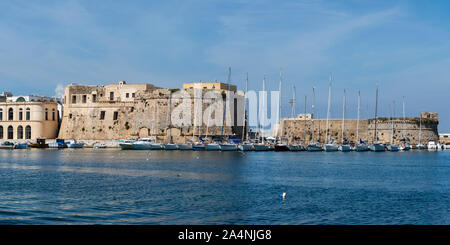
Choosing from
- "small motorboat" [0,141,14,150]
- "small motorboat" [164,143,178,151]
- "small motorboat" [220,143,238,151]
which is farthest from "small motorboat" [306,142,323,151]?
"small motorboat" [0,141,14,150]

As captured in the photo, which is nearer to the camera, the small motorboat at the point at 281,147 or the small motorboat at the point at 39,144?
the small motorboat at the point at 281,147

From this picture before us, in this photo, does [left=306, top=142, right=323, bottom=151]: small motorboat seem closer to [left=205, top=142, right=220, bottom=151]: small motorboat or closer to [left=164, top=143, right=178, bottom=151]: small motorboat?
[left=205, top=142, right=220, bottom=151]: small motorboat

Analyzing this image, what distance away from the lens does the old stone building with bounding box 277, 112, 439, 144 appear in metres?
47.6

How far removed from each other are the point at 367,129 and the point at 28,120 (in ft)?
112

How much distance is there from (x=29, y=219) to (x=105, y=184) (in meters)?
6.49

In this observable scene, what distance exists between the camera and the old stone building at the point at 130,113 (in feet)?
141

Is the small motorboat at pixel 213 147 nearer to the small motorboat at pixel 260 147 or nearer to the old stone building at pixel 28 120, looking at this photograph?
the small motorboat at pixel 260 147

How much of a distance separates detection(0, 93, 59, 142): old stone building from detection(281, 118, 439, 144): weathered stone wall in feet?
78.8

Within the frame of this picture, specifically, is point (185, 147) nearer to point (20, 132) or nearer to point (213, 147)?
point (213, 147)

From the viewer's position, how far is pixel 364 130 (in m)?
47.7

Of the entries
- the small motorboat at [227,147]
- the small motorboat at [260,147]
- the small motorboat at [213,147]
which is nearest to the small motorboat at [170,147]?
the small motorboat at [213,147]

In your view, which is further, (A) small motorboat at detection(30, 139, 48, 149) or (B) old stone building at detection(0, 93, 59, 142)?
(B) old stone building at detection(0, 93, 59, 142)

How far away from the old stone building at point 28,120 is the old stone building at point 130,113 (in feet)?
5.83
